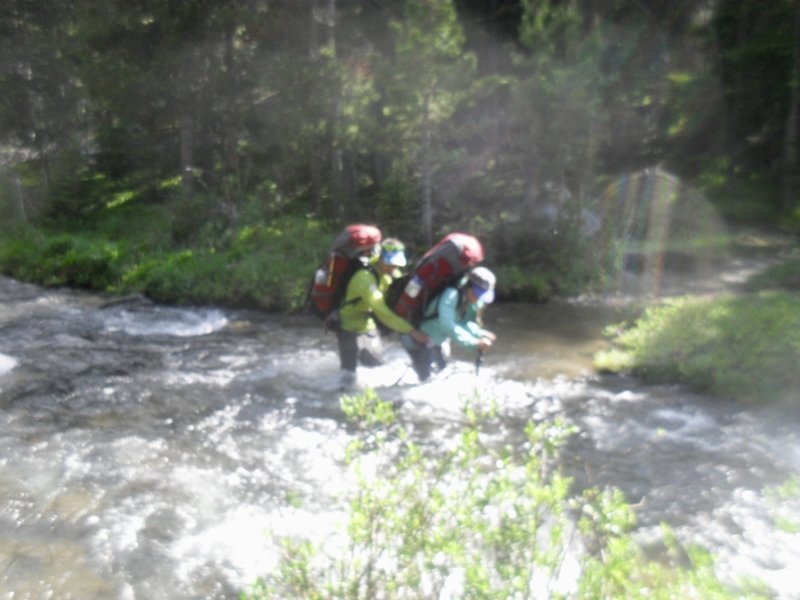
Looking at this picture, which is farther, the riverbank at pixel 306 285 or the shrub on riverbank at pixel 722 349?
the riverbank at pixel 306 285

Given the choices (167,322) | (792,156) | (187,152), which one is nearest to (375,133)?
(167,322)

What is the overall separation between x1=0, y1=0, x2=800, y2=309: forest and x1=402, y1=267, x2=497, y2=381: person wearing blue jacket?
7141mm

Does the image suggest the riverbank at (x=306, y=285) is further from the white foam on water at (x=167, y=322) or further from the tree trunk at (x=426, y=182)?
the tree trunk at (x=426, y=182)

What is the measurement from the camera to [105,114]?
1200 inches

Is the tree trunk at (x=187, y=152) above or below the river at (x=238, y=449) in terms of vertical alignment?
above

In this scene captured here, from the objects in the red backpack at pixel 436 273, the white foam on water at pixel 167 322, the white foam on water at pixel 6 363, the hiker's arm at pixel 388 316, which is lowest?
the white foam on water at pixel 167 322

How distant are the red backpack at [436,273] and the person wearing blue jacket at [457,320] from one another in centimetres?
8

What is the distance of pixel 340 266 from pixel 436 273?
1.29 metres

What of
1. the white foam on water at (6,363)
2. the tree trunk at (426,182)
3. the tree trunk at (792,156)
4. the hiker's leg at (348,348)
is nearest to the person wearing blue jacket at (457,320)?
the hiker's leg at (348,348)

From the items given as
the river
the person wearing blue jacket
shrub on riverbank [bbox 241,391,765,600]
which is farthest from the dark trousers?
shrub on riverbank [bbox 241,391,765,600]

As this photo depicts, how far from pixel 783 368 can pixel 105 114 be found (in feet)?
90.9

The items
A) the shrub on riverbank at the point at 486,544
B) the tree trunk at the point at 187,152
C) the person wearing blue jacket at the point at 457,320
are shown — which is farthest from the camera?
the tree trunk at the point at 187,152

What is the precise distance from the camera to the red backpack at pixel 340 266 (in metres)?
8.89

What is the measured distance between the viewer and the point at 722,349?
33.8ft
